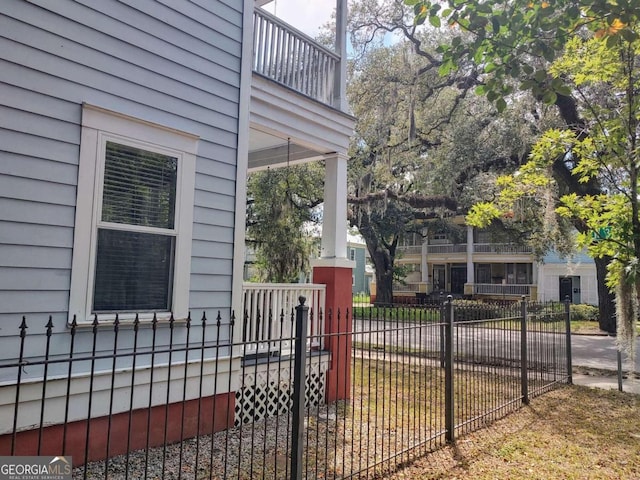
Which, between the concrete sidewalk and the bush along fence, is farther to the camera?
the concrete sidewalk

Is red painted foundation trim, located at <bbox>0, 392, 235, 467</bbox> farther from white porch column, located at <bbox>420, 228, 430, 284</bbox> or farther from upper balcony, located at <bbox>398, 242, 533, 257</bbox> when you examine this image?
white porch column, located at <bbox>420, 228, 430, 284</bbox>

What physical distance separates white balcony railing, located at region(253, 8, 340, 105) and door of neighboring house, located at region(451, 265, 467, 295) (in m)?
32.4

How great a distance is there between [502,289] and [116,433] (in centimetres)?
3266

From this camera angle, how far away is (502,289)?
109ft

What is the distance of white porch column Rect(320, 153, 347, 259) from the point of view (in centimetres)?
672

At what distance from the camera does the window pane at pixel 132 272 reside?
13.6ft

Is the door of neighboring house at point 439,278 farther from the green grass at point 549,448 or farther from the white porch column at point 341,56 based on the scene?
the white porch column at point 341,56

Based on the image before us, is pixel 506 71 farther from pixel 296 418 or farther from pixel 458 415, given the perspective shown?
pixel 458 415

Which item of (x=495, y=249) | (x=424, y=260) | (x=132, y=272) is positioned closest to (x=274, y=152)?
(x=132, y=272)

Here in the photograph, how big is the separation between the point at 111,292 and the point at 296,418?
6.85 ft

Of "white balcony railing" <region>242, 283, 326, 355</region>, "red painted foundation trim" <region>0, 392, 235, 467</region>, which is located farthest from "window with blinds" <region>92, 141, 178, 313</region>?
"white balcony railing" <region>242, 283, 326, 355</region>

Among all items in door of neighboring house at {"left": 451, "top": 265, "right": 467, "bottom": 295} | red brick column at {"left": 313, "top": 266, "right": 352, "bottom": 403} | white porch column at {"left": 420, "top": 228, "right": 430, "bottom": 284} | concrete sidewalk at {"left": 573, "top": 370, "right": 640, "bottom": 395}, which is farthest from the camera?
white porch column at {"left": 420, "top": 228, "right": 430, "bottom": 284}

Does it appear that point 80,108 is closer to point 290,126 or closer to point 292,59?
point 290,126

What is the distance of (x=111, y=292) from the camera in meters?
4.20
